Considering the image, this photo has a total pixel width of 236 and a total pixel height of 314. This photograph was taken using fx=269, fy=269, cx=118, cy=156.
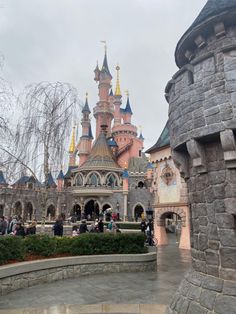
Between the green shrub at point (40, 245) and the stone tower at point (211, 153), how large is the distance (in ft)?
18.3

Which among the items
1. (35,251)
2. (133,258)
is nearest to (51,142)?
(35,251)

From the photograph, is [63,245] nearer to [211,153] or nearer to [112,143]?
[211,153]

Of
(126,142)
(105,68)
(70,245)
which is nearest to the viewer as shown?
(70,245)

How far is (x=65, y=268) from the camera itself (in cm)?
916

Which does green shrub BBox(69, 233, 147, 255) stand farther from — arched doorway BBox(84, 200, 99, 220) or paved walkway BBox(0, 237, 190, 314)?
arched doorway BBox(84, 200, 99, 220)

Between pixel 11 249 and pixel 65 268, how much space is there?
2.03 meters

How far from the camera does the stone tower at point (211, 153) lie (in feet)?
13.7

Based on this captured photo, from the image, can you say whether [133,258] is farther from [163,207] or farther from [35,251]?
[163,207]

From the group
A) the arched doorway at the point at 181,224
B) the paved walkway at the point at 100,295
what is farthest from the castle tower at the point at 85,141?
the paved walkway at the point at 100,295

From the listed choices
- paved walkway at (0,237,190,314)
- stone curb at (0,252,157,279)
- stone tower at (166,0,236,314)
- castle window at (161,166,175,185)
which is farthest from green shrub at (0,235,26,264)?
castle window at (161,166,175,185)

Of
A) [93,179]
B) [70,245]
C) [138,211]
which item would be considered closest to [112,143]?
[93,179]

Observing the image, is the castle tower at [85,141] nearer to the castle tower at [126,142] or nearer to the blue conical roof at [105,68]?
the castle tower at [126,142]

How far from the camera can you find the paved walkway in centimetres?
559

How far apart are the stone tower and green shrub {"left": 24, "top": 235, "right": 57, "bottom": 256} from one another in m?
5.59
